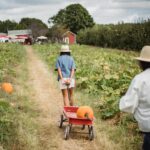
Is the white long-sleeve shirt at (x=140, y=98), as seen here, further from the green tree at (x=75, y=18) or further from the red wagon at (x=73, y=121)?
the green tree at (x=75, y=18)

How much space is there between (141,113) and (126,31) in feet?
117

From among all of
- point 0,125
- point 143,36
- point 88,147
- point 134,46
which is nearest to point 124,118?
point 88,147

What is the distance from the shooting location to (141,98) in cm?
503

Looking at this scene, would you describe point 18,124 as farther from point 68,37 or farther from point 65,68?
point 68,37

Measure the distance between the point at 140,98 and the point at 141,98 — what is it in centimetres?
1

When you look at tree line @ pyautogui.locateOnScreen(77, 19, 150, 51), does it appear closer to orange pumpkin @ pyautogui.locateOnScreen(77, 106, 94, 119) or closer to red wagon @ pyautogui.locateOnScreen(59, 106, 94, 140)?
red wagon @ pyautogui.locateOnScreen(59, 106, 94, 140)

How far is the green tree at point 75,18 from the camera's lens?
10881cm

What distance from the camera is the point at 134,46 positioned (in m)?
38.0

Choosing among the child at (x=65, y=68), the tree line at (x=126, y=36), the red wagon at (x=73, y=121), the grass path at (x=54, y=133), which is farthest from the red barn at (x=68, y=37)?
the red wagon at (x=73, y=121)

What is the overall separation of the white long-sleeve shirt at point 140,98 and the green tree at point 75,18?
338 ft

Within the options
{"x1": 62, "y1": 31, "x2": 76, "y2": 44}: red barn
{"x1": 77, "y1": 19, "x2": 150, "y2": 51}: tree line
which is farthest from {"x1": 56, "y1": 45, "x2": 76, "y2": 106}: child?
{"x1": 62, "y1": 31, "x2": 76, "y2": 44}: red barn

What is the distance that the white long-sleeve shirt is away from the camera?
4.98m

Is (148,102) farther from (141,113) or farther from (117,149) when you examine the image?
(117,149)

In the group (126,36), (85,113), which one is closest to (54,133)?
(85,113)
